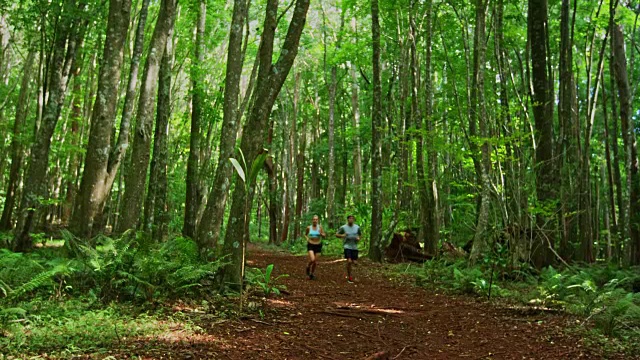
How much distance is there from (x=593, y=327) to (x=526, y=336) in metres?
0.98

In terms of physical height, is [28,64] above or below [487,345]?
above

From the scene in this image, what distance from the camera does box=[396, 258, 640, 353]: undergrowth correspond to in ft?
20.4

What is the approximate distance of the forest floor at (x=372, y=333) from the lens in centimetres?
530

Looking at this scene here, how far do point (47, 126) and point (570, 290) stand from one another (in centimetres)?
1163

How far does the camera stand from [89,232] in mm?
9016

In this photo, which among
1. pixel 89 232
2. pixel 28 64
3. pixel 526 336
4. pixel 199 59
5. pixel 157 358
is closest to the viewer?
pixel 157 358

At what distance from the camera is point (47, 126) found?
11.1m

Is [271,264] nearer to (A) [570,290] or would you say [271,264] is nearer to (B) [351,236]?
(B) [351,236]

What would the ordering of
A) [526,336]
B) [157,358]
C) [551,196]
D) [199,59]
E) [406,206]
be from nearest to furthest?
[157,358] → [526,336] → [551,196] → [199,59] → [406,206]

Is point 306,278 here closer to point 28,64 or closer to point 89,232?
point 89,232

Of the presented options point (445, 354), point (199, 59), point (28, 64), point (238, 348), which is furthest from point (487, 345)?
point (28, 64)

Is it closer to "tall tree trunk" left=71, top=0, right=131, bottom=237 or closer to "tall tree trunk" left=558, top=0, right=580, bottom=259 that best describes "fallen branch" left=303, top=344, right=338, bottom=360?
"tall tree trunk" left=71, top=0, right=131, bottom=237

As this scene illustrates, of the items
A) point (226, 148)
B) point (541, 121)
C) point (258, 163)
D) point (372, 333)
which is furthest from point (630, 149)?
point (258, 163)

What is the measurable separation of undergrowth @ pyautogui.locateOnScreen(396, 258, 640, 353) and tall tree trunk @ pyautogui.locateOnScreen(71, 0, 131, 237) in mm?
7488
